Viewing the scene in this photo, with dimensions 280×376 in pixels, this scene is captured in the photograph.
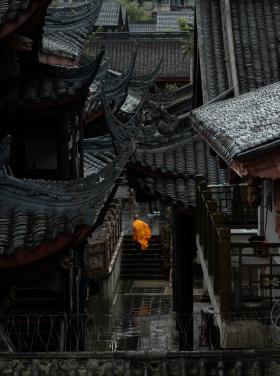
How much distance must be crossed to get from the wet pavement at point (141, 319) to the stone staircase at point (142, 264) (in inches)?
15.5

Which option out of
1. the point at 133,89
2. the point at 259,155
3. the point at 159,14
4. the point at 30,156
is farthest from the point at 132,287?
the point at 159,14

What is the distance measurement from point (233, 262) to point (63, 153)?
4286 mm

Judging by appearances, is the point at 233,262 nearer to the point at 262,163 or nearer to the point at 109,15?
the point at 262,163

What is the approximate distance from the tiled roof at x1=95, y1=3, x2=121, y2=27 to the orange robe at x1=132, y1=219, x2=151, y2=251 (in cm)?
4399

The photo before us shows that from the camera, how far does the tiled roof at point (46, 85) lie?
41.0 ft

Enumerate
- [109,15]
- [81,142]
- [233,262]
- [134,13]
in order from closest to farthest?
1. [233,262]
2. [81,142]
3. [109,15]
4. [134,13]

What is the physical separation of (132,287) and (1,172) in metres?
17.9

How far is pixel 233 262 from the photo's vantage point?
1131 cm

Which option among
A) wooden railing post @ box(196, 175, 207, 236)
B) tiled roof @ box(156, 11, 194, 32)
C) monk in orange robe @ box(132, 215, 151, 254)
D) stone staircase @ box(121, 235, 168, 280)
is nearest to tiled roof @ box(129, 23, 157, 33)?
tiled roof @ box(156, 11, 194, 32)

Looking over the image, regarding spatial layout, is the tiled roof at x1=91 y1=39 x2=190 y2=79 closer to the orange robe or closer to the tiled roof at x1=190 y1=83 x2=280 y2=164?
the orange robe

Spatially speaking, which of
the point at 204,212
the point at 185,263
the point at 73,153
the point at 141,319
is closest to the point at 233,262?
the point at 204,212

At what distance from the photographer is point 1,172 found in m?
10.8

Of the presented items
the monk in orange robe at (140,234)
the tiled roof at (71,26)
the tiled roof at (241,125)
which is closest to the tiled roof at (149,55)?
the monk in orange robe at (140,234)

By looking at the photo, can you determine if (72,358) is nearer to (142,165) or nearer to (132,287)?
(142,165)
